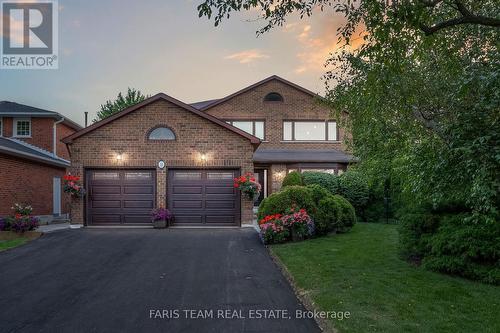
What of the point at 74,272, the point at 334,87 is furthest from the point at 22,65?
the point at 334,87

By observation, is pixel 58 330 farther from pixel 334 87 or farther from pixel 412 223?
pixel 334 87

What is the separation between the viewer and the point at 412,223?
788 cm

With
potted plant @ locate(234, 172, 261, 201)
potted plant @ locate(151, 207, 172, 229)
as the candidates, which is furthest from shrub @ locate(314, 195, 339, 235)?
potted plant @ locate(151, 207, 172, 229)

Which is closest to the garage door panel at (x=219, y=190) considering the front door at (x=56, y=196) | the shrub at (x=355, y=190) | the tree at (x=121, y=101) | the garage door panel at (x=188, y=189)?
the garage door panel at (x=188, y=189)

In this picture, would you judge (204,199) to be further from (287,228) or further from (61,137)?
(61,137)

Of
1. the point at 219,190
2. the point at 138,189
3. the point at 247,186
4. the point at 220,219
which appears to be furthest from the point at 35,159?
the point at 247,186

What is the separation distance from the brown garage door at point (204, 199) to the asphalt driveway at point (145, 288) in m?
3.78

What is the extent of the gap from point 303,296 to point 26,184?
15791 mm

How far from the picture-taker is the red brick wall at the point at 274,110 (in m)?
23.0

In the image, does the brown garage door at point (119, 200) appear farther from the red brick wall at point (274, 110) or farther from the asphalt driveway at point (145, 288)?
the red brick wall at point (274, 110)

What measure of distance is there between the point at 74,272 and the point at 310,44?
35.9 feet

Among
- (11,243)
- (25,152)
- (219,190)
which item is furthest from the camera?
(25,152)

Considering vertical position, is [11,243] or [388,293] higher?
[388,293]

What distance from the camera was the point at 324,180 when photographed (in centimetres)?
1711
